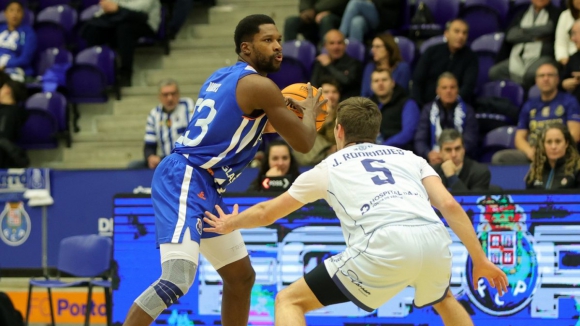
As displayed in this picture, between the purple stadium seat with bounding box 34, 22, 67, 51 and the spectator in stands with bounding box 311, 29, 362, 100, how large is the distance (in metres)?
4.63

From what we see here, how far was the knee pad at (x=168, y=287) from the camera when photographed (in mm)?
4977

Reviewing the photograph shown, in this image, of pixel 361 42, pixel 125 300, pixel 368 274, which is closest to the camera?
pixel 368 274

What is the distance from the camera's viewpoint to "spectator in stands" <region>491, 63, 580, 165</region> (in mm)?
9133

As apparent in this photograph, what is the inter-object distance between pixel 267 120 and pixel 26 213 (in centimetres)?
560

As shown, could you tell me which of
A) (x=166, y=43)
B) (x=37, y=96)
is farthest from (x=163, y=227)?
(x=166, y=43)

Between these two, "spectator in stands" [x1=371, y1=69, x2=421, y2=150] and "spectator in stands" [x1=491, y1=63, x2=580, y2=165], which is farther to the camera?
"spectator in stands" [x1=371, y1=69, x2=421, y2=150]

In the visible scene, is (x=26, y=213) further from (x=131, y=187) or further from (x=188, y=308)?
(x=188, y=308)

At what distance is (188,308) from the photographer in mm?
7352

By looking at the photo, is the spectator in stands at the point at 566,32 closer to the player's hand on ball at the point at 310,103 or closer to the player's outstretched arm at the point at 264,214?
the player's hand on ball at the point at 310,103

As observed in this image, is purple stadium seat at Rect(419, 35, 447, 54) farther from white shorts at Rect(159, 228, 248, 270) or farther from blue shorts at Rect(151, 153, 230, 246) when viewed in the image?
blue shorts at Rect(151, 153, 230, 246)

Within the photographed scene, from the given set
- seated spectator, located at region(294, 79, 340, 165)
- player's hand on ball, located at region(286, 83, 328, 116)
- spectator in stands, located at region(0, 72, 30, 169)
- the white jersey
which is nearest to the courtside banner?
spectator in stands, located at region(0, 72, 30, 169)

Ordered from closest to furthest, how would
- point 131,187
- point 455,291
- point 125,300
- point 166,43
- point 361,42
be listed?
point 455,291 → point 125,300 → point 131,187 → point 361,42 → point 166,43

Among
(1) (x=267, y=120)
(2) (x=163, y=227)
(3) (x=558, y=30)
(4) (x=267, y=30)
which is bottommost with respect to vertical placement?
(2) (x=163, y=227)

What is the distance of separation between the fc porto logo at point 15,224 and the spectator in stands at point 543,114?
16.7 feet
